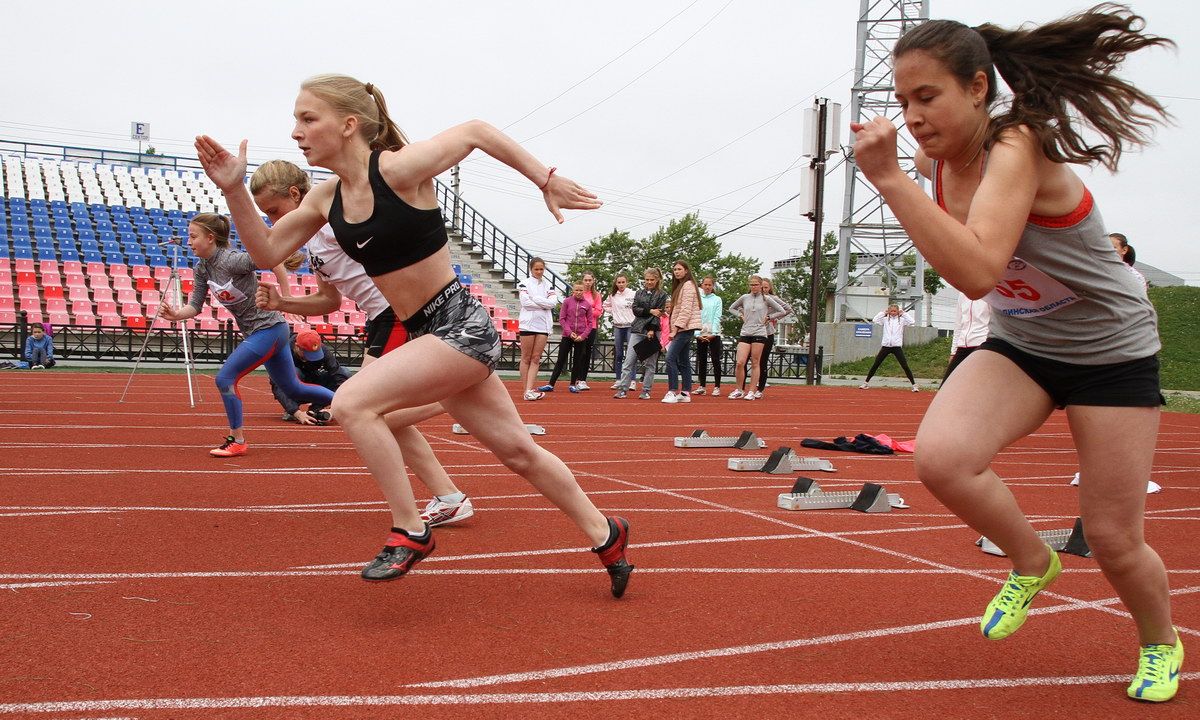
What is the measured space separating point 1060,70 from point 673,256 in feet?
194

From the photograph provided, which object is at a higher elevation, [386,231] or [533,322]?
[386,231]

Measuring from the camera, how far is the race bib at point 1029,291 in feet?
8.33

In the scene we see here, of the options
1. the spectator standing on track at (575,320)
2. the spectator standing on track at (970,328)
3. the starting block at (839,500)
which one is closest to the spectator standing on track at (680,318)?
the spectator standing on track at (575,320)

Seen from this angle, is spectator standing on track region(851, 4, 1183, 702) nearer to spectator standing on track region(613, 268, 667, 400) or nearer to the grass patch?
spectator standing on track region(613, 268, 667, 400)

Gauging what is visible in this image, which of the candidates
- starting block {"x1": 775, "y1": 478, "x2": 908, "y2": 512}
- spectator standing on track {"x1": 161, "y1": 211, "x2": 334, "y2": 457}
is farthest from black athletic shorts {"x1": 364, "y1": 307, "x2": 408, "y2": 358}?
starting block {"x1": 775, "y1": 478, "x2": 908, "y2": 512}

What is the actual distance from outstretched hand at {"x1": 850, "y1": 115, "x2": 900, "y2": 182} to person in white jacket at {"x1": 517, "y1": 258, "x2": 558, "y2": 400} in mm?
10830

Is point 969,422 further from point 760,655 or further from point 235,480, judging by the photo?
point 235,480

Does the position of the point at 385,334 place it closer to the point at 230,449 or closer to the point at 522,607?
the point at 522,607

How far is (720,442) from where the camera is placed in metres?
8.55

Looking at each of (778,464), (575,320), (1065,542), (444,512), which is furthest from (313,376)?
(1065,542)

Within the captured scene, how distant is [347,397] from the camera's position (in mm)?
3145

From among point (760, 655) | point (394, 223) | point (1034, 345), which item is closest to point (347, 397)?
point (394, 223)

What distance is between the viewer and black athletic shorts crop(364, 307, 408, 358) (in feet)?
15.4

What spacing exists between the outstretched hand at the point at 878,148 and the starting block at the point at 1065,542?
2.83 meters
